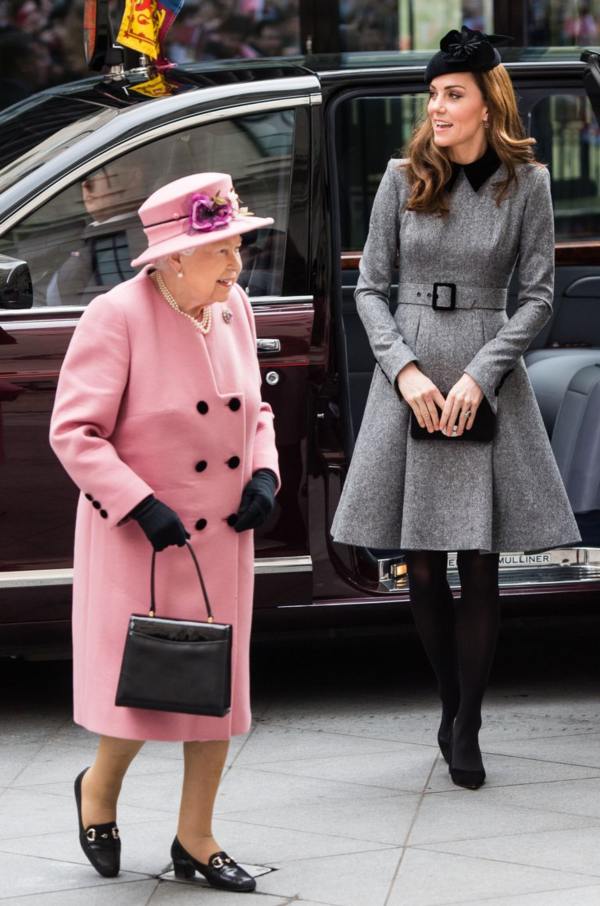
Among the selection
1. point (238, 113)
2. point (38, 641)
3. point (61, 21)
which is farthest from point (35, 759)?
point (61, 21)

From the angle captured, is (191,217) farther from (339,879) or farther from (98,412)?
(339,879)

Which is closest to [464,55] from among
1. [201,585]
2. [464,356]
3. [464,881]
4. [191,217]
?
[464,356]

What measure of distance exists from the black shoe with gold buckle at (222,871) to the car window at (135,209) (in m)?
1.66

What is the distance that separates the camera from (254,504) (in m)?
3.46

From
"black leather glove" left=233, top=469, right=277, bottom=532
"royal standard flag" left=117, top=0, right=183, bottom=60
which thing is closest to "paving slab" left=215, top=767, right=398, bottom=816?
"black leather glove" left=233, top=469, right=277, bottom=532

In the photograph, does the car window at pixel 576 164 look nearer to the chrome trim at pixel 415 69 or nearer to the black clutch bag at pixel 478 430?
the chrome trim at pixel 415 69

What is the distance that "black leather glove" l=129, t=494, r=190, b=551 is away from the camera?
3.29 m

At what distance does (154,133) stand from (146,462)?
57.4 inches

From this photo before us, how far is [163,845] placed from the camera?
386 centimetres

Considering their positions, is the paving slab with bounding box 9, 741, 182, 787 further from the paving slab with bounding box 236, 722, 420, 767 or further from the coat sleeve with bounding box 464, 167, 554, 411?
the coat sleeve with bounding box 464, 167, 554, 411

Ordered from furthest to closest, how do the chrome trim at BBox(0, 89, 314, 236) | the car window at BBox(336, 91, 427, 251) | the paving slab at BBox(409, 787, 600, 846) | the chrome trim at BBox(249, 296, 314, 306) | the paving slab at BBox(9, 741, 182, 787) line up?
1. the car window at BBox(336, 91, 427, 251)
2. the chrome trim at BBox(249, 296, 314, 306)
3. the chrome trim at BBox(0, 89, 314, 236)
4. the paving slab at BBox(9, 741, 182, 787)
5. the paving slab at BBox(409, 787, 600, 846)

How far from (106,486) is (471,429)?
3.83 feet

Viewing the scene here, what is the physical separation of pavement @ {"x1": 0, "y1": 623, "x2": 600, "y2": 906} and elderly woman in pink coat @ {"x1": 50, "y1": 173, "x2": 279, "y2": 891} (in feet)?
0.88

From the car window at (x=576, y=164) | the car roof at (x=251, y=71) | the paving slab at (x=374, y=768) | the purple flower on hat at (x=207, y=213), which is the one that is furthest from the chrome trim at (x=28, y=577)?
the car window at (x=576, y=164)
